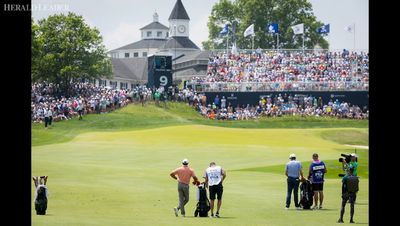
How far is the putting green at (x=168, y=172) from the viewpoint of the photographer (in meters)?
29.8

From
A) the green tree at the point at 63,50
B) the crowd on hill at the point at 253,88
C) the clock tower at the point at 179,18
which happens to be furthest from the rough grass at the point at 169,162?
the clock tower at the point at 179,18

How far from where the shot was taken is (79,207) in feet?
104

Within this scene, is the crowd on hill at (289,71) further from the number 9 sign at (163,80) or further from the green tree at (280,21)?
the green tree at (280,21)

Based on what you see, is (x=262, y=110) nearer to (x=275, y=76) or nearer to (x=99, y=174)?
(x=275, y=76)

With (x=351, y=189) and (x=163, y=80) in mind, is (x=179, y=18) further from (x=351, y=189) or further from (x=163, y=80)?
(x=351, y=189)

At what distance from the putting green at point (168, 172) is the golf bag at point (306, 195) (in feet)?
1.94

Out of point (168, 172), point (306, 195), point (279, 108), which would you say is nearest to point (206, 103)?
point (279, 108)

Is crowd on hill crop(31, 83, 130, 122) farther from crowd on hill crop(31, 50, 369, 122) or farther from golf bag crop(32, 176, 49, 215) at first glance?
golf bag crop(32, 176, 49, 215)

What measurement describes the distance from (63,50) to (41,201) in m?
39.9

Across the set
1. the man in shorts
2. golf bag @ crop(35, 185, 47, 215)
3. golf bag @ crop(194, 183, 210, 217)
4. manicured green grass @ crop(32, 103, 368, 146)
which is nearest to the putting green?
golf bag @ crop(35, 185, 47, 215)

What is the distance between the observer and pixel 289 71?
8500 centimetres

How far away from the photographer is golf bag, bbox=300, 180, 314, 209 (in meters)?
32.0
